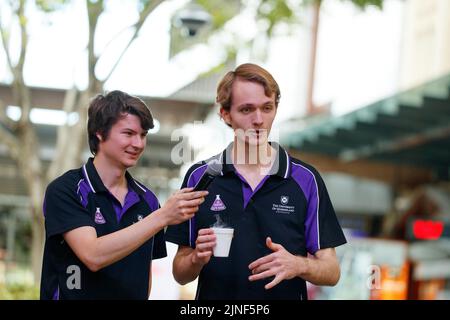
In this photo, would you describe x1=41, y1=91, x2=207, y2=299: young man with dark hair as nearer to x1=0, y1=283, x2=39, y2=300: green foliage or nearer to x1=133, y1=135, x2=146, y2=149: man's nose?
x1=133, y1=135, x2=146, y2=149: man's nose

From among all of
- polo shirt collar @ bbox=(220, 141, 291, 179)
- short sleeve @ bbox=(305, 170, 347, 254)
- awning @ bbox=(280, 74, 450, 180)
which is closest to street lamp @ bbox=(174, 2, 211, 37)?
awning @ bbox=(280, 74, 450, 180)

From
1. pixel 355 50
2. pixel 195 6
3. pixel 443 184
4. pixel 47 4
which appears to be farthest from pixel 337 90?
pixel 47 4

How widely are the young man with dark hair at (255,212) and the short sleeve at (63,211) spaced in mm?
356

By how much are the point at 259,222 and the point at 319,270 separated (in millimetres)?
278

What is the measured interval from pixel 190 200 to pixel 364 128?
621 inches

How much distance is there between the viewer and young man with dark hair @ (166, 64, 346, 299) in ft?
12.3

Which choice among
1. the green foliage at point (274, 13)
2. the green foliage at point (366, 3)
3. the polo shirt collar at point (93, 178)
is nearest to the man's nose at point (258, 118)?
the polo shirt collar at point (93, 178)

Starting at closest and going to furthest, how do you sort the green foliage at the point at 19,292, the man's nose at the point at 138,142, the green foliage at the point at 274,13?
1. the man's nose at the point at 138,142
2. the green foliage at the point at 19,292
3. the green foliage at the point at 274,13

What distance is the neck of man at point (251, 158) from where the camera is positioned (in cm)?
390

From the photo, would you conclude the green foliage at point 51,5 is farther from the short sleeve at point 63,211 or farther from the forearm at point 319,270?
the forearm at point 319,270

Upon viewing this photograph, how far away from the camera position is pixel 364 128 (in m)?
19.0

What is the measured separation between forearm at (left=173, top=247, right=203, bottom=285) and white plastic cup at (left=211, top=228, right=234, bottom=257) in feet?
0.43

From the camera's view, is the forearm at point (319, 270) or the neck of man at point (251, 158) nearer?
the forearm at point (319, 270)

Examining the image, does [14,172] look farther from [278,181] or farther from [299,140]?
[278,181]
